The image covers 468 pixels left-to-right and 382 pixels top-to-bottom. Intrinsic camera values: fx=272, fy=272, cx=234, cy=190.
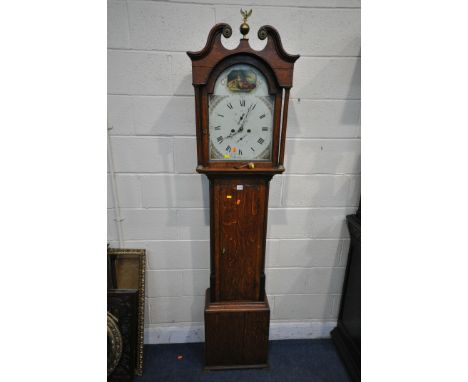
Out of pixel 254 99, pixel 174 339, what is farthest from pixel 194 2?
pixel 174 339

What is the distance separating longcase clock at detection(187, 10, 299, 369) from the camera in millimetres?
1071

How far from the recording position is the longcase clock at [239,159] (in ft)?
3.51

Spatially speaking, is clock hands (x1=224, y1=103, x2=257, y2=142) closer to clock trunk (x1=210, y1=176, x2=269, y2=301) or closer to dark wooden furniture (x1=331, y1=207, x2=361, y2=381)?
clock trunk (x1=210, y1=176, x2=269, y2=301)

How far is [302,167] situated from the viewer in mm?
1489

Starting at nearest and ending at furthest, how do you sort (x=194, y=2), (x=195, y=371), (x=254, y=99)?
(x=254, y=99), (x=194, y=2), (x=195, y=371)

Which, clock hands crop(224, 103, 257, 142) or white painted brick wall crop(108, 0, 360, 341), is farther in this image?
white painted brick wall crop(108, 0, 360, 341)

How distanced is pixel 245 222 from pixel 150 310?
90cm

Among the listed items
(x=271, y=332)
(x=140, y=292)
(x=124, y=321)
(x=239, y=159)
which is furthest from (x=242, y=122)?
(x=271, y=332)

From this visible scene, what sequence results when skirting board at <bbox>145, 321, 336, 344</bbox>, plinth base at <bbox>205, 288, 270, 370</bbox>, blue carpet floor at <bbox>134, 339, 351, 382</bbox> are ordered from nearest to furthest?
plinth base at <bbox>205, 288, 270, 370</bbox> → blue carpet floor at <bbox>134, 339, 351, 382</bbox> → skirting board at <bbox>145, 321, 336, 344</bbox>

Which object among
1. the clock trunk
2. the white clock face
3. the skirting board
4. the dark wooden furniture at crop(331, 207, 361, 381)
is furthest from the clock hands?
the skirting board

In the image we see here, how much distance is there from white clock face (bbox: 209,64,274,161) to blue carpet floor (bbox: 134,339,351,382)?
1.23 metres

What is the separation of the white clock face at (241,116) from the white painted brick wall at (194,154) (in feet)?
0.93

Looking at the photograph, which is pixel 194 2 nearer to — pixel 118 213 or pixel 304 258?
pixel 118 213

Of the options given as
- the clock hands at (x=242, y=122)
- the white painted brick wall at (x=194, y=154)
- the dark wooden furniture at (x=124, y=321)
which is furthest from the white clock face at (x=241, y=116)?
the dark wooden furniture at (x=124, y=321)
